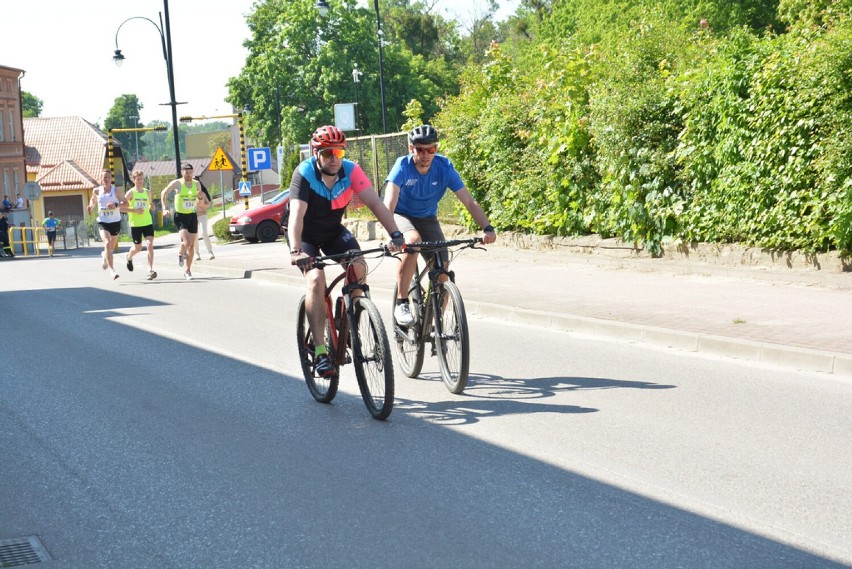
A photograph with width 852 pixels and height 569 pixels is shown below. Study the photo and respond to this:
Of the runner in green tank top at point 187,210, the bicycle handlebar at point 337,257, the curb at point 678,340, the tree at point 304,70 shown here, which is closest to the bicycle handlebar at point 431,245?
the bicycle handlebar at point 337,257

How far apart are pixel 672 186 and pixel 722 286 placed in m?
2.50

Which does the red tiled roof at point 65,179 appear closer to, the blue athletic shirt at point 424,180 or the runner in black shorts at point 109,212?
the runner in black shorts at point 109,212

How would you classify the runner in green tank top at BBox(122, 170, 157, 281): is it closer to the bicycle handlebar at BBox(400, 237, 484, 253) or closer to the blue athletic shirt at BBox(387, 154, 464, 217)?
the blue athletic shirt at BBox(387, 154, 464, 217)

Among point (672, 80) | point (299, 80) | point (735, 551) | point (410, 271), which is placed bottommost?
point (735, 551)

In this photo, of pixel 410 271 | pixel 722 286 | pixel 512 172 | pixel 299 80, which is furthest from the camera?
pixel 299 80

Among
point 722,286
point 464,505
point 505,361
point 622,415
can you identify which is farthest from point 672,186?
point 464,505

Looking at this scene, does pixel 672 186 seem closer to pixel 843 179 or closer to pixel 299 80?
pixel 843 179

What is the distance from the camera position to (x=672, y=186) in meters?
15.1

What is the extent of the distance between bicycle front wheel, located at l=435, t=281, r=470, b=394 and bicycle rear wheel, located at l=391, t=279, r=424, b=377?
0.36 meters

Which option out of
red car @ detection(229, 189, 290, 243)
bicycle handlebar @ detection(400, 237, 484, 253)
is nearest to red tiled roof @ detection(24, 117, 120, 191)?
red car @ detection(229, 189, 290, 243)

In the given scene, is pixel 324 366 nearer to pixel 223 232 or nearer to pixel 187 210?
pixel 187 210

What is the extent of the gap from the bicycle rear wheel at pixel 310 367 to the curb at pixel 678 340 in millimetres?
3388

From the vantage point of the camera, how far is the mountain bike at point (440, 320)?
25.1 feet

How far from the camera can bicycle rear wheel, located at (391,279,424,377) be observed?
8430 millimetres
